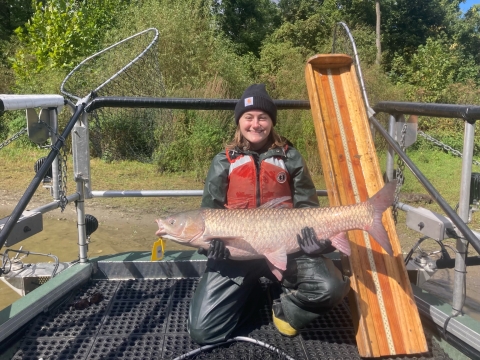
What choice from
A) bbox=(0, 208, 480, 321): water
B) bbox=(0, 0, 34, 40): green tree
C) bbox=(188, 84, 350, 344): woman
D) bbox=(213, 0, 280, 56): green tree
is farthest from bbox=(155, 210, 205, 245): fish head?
bbox=(0, 0, 34, 40): green tree

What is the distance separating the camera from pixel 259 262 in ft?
9.93

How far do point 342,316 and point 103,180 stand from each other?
8666 millimetres

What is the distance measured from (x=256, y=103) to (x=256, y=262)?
3.50 feet

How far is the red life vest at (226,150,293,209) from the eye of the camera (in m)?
2.97

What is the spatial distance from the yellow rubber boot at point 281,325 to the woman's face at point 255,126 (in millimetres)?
1101

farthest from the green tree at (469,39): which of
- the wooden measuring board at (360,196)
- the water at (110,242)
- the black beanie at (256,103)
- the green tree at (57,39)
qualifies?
the black beanie at (256,103)

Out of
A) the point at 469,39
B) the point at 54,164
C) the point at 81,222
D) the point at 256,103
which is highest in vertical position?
the point at 469,39

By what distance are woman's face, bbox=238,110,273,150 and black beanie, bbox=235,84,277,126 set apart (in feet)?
0.11

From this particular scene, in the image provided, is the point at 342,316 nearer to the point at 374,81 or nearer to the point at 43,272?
the point at 43,272

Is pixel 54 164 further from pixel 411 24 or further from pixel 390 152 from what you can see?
pixel 411 24

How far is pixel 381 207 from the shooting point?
250cm

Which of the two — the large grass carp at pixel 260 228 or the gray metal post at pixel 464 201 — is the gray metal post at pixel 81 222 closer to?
the large grass carp at pixel 260 228

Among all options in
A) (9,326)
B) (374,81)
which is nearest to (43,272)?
(9,326)

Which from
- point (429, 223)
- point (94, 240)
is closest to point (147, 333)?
point (429, 223)
